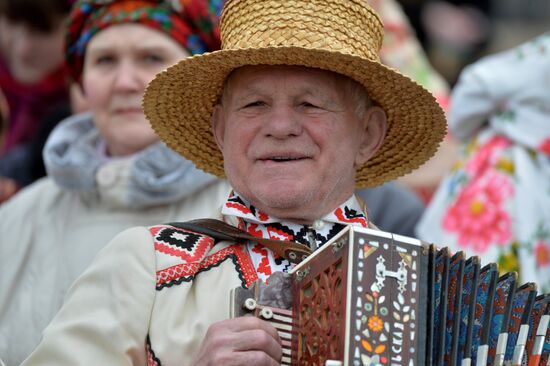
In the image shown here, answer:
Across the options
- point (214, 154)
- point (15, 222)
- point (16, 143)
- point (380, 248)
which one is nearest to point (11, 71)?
point (16, 143)

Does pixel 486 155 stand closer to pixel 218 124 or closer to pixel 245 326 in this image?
pixel 218 124

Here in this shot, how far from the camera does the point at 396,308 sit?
3.54m

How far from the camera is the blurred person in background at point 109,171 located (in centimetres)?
559

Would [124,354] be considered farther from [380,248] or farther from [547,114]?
[547,114]

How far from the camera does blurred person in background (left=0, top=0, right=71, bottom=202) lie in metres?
7.50

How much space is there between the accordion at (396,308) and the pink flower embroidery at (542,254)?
2119 mm

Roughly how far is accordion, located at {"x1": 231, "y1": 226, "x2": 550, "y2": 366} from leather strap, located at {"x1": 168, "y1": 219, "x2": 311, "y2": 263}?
0.28 m

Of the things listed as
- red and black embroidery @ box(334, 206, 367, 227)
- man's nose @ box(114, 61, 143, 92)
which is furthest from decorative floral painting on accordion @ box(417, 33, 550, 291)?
red and black embroidery @ box(334, 206, 367, 227)

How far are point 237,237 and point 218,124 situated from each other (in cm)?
42

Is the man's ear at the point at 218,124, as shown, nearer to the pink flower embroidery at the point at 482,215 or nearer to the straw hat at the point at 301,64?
the straw hat at the point at 301,64

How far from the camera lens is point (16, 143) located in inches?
307

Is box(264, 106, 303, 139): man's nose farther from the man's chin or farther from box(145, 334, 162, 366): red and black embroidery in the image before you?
box(145, 334, 162, 366): red and black embroidery

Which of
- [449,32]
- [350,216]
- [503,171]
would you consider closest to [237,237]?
[350,216]

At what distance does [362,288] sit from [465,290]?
16.2 inches
